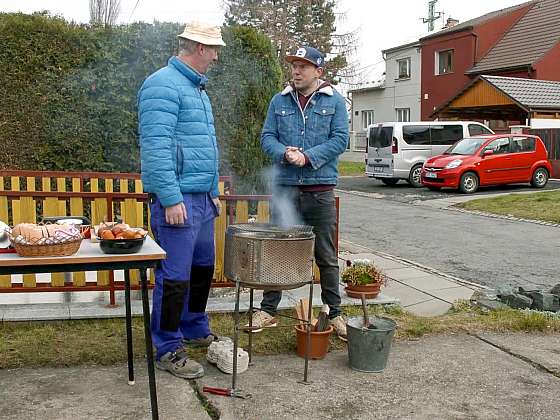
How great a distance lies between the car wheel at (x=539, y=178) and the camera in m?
18.1

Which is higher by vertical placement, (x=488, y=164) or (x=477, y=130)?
(x=477, y=130)

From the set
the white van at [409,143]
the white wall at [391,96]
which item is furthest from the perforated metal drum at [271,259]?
the white wall at [391,96]

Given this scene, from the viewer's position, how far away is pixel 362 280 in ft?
18.5

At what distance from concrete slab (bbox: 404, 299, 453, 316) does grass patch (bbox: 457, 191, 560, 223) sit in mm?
7057

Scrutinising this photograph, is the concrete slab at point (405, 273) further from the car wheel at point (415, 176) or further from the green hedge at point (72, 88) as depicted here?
the car wheel at point (415, 176)

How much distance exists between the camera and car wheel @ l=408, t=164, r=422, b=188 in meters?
19.3

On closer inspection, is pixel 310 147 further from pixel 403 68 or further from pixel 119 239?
pixel 403 68

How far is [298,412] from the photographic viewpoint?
11.7 feet

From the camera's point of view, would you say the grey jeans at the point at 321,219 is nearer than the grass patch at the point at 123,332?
No

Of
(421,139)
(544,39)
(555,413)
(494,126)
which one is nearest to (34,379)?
(555,413)

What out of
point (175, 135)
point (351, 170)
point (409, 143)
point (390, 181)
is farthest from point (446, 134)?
point (175, 135)

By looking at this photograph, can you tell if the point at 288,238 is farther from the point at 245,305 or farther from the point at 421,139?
the point at 421,139

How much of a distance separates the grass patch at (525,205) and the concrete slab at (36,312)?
32.1 ft

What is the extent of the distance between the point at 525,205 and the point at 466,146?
13.9 ft
